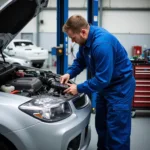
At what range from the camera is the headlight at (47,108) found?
7.12ft

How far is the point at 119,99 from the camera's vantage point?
2.58m

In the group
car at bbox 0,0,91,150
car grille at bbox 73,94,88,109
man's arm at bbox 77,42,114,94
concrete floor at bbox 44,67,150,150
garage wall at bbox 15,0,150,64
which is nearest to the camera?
car at bbox 0,0,91,150

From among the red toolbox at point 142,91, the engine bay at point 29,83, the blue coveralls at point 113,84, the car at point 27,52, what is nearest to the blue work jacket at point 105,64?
the blue coveralls at point 113,84

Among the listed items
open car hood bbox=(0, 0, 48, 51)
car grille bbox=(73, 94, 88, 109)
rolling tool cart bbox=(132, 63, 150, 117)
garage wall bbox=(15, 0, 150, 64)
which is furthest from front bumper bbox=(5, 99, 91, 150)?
garage wall bbox=(15, 0, 150, 64)

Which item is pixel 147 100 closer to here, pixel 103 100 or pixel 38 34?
pixel 103 100

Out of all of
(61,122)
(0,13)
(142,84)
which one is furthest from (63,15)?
(61,122)

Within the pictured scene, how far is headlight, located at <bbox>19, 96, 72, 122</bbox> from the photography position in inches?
85.4

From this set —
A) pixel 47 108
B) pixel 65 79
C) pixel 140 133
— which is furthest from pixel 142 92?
pixel 47 108

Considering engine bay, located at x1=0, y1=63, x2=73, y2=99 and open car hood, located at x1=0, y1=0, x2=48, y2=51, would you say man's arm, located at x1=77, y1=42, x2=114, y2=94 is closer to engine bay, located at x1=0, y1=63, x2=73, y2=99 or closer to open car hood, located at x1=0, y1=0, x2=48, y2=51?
engine bay, located at x1=0, y1=63, x2=73, y2=99

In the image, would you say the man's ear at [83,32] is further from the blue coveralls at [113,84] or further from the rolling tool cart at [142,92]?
the rolling tool cart at [142,92]

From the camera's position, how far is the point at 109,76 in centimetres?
Answer: 240

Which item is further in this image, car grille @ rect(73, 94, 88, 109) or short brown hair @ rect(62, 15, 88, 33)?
car grille @ rect(73, 94, 88, 109)

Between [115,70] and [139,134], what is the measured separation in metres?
1.55

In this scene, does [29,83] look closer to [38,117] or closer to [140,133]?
[38,117]
